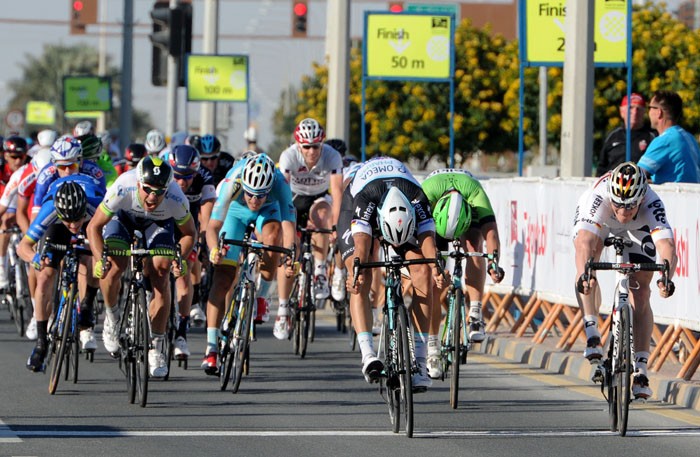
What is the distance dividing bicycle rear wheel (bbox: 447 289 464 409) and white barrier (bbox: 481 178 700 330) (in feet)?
5.94

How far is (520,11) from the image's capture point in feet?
64.2

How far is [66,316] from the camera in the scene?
1302 cm

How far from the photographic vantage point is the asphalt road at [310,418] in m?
10.3

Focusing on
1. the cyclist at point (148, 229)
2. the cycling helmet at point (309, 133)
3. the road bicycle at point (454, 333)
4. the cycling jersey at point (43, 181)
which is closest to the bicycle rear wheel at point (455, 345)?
the road bicycle at point (454, 333)

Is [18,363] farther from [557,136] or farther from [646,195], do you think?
[557,136]

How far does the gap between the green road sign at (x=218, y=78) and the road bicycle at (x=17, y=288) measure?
39.2 ft

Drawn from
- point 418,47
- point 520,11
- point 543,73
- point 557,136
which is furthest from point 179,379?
point 557,136

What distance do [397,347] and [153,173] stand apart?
2517mm

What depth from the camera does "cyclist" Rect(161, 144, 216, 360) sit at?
45.4 feet

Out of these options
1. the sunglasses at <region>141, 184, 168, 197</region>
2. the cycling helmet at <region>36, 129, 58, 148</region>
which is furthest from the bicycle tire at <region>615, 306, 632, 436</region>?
the cycling helmet at <region>36, 129, 58, 148</region>

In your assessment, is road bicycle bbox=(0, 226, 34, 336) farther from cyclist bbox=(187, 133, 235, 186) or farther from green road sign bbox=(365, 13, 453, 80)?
green road sign bbox=(365, 13, 453, 80)

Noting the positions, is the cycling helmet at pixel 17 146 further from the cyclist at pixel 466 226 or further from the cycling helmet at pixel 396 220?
the cycling helmet at pixel 396 220

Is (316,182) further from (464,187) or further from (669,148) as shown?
(669,148)

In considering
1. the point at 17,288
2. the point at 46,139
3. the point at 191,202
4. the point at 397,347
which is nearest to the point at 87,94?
the point at 46,139
